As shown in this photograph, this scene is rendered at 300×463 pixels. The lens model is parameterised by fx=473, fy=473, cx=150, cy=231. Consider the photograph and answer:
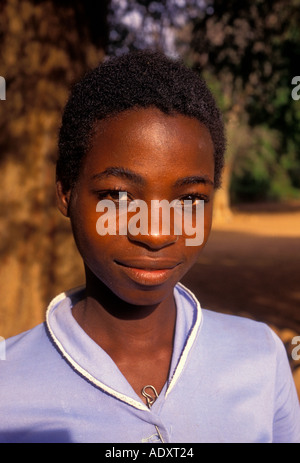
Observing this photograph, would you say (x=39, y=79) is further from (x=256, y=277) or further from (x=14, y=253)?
(x=256, y=277)

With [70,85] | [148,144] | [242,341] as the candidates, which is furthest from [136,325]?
[70,85]


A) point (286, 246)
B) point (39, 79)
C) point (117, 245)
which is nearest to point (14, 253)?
point (39, 79)

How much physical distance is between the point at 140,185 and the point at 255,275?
1050 centimetres

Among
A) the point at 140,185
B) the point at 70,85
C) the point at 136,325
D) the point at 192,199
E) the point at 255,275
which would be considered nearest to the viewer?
the point at 140,185

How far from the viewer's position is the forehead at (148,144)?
134 centimetres

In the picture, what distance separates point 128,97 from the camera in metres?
1.38

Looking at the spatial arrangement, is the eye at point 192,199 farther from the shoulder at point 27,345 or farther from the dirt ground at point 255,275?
the dirt ground at point 255,275

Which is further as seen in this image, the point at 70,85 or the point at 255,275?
the point at 255,275

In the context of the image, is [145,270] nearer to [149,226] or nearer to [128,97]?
[149,226]

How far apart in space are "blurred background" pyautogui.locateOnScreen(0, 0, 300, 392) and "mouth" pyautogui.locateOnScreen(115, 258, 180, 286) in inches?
53.0

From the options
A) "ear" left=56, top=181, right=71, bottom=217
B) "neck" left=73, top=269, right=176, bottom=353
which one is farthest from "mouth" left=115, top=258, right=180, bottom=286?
"ear" left=56, top=181, right=71, bottom=217

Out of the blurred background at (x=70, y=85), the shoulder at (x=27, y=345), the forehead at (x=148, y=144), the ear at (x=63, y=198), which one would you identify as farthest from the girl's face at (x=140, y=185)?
the blurred background at (x=70, y=85)

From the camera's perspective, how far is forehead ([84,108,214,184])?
1342 mm

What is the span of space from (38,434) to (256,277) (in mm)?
10279
